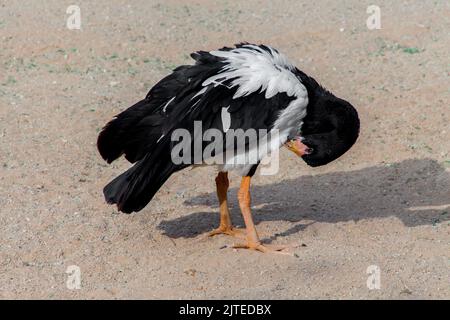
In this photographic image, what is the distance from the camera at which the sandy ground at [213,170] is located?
6.88 metres

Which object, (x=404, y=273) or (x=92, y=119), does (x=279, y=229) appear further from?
(x=92, y=119)

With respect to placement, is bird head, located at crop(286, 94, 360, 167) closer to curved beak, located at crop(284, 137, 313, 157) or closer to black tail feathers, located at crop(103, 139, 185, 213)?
curved beak, located at crop(284, 137, 313, 157)

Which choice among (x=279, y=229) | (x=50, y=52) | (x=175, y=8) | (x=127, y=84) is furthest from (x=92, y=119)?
(x=175, y=8)

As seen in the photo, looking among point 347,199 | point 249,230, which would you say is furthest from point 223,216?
point 347,199

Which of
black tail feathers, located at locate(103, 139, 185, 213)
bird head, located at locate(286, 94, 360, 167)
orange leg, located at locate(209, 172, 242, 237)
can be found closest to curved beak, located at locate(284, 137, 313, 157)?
bird head, located at locate(286, 94, 360, 167)

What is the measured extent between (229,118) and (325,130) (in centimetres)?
98

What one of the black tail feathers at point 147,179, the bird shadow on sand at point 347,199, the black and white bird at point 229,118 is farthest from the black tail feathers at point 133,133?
the bird shadow on sand at point 347,199

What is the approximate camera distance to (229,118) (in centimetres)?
702

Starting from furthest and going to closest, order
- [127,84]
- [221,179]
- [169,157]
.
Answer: [127,84] < [221,179] < [169,157]

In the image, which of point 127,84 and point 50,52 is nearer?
point 127,84

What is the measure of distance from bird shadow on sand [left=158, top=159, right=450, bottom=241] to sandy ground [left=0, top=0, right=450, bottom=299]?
0.02 m

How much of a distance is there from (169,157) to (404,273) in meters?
2.15

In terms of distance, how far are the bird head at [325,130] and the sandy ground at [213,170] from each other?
798mm

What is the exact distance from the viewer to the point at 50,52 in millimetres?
11906
